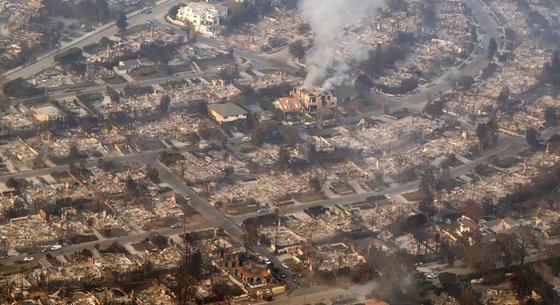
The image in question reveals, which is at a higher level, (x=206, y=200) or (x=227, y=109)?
(x=206, y=200)

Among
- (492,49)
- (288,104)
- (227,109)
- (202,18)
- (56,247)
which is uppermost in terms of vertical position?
(56,247)

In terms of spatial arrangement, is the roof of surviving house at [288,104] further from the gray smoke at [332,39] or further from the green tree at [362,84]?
the green tree at [362,84]

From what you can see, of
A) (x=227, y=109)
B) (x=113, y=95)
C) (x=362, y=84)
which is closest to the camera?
(x=227, y=109)

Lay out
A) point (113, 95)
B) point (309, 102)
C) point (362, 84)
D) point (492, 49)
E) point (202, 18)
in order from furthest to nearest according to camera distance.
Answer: point (202, 18), point (492, 49), point (362, 84), point (309, 102), point (113, 95)

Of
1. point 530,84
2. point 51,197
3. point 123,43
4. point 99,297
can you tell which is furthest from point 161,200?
point 530,84

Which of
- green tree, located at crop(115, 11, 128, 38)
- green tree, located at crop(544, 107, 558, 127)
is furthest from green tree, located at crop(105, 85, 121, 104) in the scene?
green tree, located at crop(544, 107, 558, 127)

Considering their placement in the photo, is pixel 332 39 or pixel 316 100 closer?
pixel 316 100

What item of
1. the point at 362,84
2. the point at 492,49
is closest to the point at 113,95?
the point at 362,84

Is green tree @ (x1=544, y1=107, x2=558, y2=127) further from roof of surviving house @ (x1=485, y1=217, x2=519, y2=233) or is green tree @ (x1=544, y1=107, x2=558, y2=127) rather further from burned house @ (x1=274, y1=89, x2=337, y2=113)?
roof of surviving house @ (x1=485, y1=217, x2=519, y2=233)

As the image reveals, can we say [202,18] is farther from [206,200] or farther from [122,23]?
[206,200]
